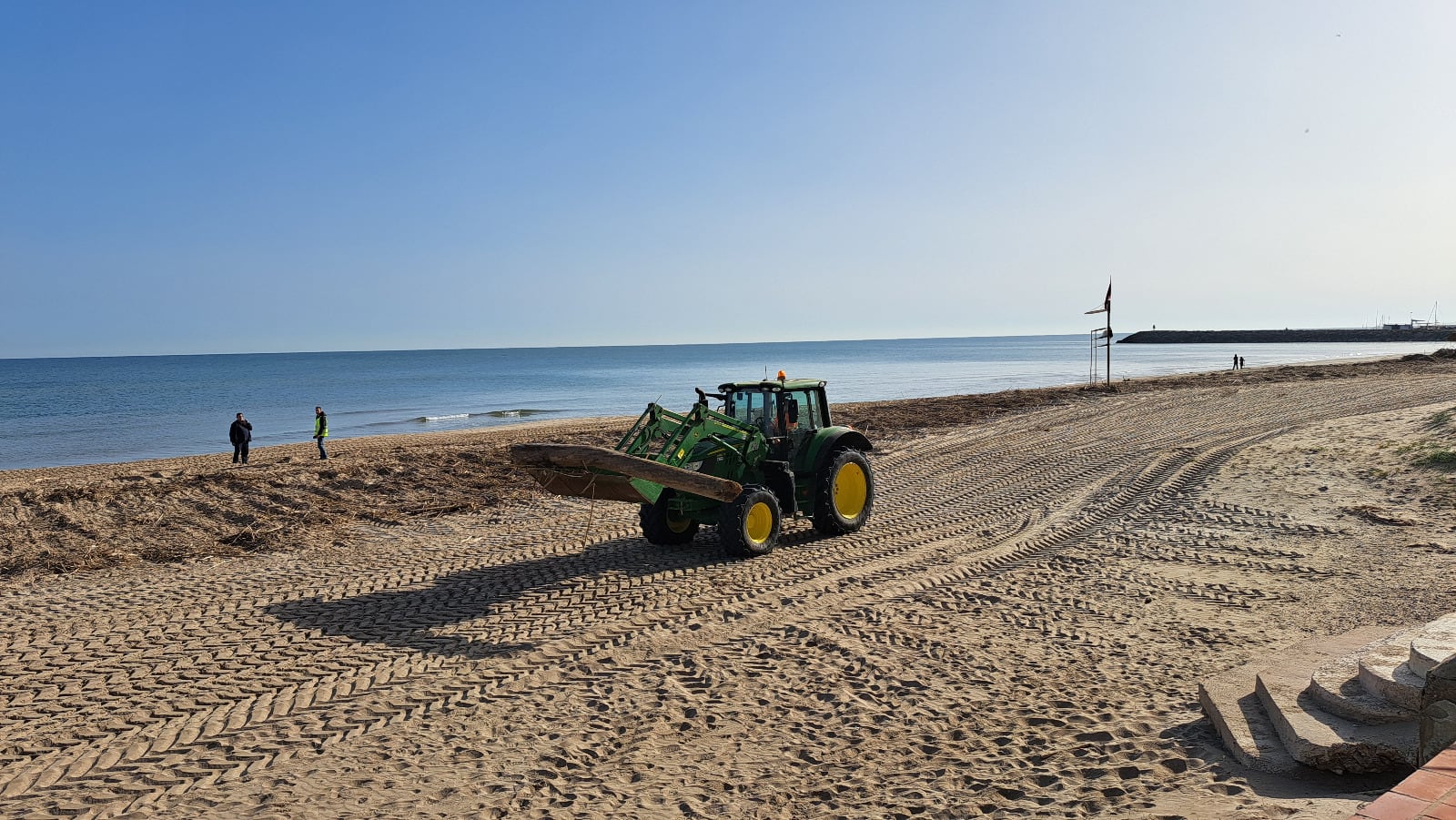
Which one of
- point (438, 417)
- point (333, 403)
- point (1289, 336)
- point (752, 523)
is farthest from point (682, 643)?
point (1289, 336)

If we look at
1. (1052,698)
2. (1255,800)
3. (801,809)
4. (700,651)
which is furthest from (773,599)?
(1255,800)

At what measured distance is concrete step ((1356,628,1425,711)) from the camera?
13.9 ft

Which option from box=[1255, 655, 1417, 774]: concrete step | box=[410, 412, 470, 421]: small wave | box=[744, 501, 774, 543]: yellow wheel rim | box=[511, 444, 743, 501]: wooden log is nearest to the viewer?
box=[1255, 655, 1417, 774]: concrete step

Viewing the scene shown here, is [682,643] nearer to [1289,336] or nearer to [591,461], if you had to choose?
[591,461]

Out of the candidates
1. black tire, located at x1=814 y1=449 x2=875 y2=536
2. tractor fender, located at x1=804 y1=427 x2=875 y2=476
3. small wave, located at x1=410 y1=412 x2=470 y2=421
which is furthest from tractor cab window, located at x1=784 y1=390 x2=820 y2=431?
small wave, located at x1=410 y1=412 x2=470 y2=421

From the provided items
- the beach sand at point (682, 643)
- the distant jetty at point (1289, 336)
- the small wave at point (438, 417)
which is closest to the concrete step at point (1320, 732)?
the beach sand at point (682, 643)

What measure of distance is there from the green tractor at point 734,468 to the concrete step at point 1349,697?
5.20m

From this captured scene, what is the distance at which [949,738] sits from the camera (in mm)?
5094

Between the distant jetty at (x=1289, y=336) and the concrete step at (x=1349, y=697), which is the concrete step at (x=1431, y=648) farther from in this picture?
the distant jetty at (x=1289, y=336)

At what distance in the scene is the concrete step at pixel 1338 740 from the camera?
4.09 meters

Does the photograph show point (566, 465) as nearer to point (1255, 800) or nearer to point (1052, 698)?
point (1052, 698)

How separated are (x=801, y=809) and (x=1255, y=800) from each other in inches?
81.7

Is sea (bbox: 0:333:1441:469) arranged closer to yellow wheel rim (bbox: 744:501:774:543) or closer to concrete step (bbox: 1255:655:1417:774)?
yellow wheel rim (bbox: 744:501:774:543)

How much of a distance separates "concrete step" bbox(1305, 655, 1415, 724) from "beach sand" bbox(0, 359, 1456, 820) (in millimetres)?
381
